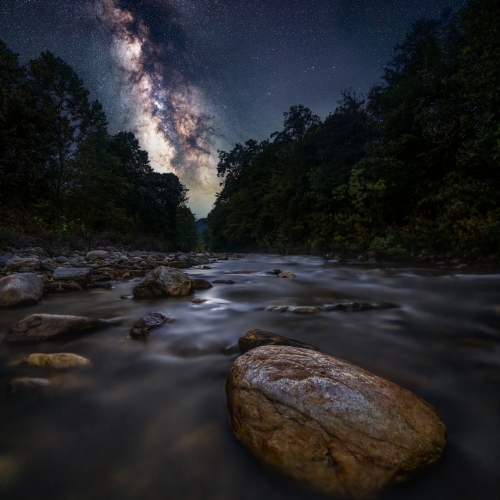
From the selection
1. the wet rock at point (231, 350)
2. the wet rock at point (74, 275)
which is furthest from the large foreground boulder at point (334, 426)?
the wet rock at point (74, 275)

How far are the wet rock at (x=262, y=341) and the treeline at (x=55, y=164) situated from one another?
1058cm

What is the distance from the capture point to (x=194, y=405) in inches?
60.9

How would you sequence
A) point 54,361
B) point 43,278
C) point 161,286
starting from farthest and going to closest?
point 43,278 < point 161,286 < point 54,361

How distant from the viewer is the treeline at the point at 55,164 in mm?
10672

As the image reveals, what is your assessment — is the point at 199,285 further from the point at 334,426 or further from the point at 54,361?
the point at 334,426

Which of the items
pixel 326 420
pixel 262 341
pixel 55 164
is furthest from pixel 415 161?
pixel 55 164

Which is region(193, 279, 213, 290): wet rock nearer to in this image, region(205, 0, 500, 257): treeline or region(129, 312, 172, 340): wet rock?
region(129, 312, 172, 340): wet rock

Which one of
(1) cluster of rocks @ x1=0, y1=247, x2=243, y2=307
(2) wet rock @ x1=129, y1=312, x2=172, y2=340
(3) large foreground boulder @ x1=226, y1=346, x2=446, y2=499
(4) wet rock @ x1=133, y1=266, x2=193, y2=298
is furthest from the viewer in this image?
(4) wet rock @ x1=133, y1=266, x2=193, y2=298

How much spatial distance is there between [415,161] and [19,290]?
1419 cm

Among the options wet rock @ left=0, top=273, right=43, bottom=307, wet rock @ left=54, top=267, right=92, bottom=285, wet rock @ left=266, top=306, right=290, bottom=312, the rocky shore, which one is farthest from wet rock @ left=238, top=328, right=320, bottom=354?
wet rock @ left=54, top=267, right=92, bottom=285

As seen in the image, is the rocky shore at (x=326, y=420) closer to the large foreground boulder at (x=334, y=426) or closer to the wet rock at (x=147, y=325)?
the large foreground boulder at (x=334, y=426)

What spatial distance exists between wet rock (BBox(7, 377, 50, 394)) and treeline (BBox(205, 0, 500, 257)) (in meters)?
8.22

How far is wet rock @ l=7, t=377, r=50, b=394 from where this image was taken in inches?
63.2

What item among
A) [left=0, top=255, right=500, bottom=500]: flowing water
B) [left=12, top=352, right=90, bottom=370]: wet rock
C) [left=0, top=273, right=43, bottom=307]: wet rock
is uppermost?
[left=0, top=273, right=43, bottom=307]: wet rock
